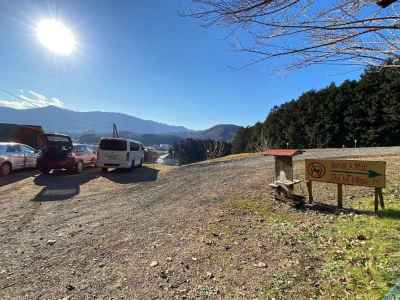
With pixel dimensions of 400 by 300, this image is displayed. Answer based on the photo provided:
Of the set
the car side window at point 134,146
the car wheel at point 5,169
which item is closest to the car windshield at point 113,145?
the car side window at point 134,146

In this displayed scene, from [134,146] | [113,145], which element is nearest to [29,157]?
[113,145]

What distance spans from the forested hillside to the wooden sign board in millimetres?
19262

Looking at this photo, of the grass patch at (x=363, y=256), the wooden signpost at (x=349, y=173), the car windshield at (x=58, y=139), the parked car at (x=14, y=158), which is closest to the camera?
the grass patch at (x=363, y=256)

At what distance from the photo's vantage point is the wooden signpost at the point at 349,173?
17.3ft

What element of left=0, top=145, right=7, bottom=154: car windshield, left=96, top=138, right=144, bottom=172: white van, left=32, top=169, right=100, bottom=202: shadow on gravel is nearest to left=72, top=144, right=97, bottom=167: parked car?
left=32, top=169, right=100, bottom=202: shadow on gravel

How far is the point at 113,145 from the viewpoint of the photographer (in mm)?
13875

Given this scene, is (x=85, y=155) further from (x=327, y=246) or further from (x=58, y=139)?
(x=327, y=246)

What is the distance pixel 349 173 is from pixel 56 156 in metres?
12.6

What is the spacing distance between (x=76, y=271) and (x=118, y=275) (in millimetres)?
646

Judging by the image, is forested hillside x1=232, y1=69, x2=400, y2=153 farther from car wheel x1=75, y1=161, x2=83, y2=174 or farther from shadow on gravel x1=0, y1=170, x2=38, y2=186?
shadow on gravel x1=0, y1=170, x2=38, y2=186

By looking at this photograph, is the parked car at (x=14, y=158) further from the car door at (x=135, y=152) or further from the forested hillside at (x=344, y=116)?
the forested hillside at (x=344, y=116)

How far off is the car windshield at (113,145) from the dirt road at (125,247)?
5.40m

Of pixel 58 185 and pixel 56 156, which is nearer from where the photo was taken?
pixel 58 185

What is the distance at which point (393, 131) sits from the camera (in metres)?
23.9
